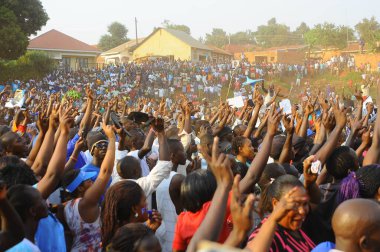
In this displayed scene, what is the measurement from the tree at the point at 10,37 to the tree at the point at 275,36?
5965 cm

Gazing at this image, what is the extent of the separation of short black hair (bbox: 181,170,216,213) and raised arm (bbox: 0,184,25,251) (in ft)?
3.28

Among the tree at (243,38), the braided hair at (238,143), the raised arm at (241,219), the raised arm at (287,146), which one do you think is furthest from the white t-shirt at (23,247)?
the tree at (243,38)

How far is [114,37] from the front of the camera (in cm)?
6875

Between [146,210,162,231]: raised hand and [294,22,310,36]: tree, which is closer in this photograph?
[146,210,162,231]: raised hand

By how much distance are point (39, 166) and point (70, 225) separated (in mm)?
829

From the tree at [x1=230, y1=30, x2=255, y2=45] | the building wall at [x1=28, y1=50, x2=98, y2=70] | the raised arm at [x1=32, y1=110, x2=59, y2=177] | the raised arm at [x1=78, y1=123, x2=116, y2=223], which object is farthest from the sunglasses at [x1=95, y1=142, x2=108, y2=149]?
the tree at [x1=230, y1=30, x2=255, y2=45]

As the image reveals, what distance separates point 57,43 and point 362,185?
143 feet

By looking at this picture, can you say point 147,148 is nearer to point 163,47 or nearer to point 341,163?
point 341,163

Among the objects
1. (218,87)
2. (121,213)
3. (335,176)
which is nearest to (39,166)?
(121,213)

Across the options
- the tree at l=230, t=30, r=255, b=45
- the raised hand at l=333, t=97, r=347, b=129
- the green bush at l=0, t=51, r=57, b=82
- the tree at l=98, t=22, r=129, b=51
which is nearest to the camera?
the raised hand at l=333, t=97, r=347, b=129

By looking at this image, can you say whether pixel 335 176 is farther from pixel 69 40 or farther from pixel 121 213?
pixel 69 40

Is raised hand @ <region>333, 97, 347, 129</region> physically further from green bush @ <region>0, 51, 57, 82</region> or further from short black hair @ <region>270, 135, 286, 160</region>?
green bush @ <region>0, 51, 57, 82</region>

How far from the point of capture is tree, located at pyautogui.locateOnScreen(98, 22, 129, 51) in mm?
68188

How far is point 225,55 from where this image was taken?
166 feet
